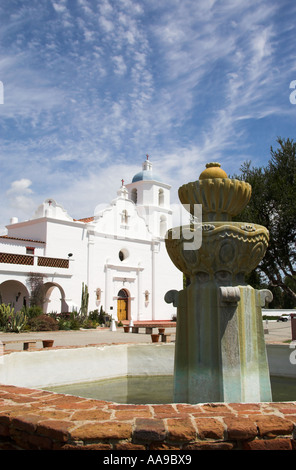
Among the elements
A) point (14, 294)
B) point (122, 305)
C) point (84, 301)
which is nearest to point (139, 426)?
point (84, 301)

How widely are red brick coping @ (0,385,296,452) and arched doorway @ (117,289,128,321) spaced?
2734cm

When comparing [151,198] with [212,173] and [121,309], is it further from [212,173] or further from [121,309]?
[212,173]

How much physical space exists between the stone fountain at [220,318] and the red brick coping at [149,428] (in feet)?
5.90

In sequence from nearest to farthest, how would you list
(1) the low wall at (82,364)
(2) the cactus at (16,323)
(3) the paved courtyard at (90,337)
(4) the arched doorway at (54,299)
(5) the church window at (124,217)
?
(1) the low wall at (82,364), (3) the paved courtyard at (90,337), (2) the cactus at (16,323), (4) the arched doorway at (54,299), (5) the church window at (124,217)

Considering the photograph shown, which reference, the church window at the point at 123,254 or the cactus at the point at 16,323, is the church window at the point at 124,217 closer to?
the church window at the point at 123,254

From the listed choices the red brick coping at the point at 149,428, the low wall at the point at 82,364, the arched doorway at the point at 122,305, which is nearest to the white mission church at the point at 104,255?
the arched doorway at the point at 122,305

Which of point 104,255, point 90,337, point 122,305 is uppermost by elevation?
point 104,255

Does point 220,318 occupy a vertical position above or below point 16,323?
above

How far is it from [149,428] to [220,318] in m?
2.44

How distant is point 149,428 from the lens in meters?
2.66

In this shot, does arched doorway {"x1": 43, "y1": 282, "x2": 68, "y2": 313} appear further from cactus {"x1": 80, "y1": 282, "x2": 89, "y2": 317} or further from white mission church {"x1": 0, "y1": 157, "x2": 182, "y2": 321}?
cactus {"x1": 80, "y1": 282, "x2": 89, "y2": 317}

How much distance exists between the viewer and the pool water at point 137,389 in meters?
5.83

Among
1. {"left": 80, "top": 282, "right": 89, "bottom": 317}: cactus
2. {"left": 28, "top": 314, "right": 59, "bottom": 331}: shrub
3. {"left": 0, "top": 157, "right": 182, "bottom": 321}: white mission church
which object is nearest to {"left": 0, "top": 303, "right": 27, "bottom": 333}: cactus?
{"left": 28, "top": 314, "right": 59, "bottom": 331}: shrub
